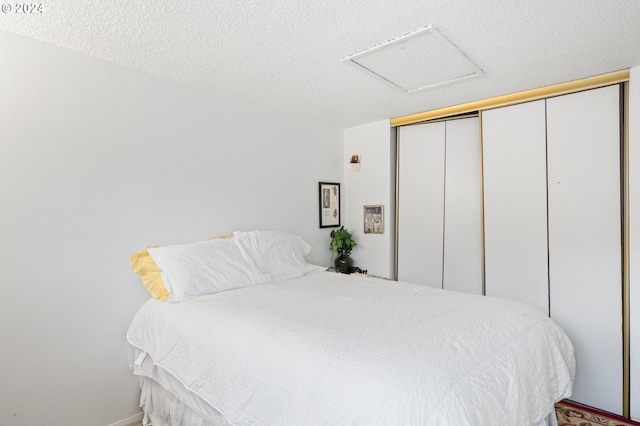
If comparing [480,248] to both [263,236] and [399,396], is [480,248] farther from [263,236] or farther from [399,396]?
[399,396]

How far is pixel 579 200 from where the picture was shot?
2590mm

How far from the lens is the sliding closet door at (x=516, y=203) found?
2.78 meters

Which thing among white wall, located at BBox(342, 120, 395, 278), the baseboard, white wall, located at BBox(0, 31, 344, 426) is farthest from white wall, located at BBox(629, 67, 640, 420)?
the baseboard

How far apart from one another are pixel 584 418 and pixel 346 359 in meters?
2.25

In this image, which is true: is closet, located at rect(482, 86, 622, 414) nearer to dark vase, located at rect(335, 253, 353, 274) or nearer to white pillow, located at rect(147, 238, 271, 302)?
dark vase, located at rect(335, 253, 353, 274)

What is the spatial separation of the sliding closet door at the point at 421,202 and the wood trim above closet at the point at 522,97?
150 millimetres

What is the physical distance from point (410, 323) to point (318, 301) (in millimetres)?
654

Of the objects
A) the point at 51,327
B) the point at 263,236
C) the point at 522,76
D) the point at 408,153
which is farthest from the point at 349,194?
the point at 51,327

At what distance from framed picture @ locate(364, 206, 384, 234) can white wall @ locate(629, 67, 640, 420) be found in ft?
6.72

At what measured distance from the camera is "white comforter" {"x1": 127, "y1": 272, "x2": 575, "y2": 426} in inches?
45.4

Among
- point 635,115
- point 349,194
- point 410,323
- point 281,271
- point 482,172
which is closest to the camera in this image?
point 410,323

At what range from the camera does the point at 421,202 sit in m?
3.56

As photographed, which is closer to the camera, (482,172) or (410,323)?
(410,323)

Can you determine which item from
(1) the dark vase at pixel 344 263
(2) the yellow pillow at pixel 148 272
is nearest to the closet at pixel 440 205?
(1) the dark vase at pixel 344 263
